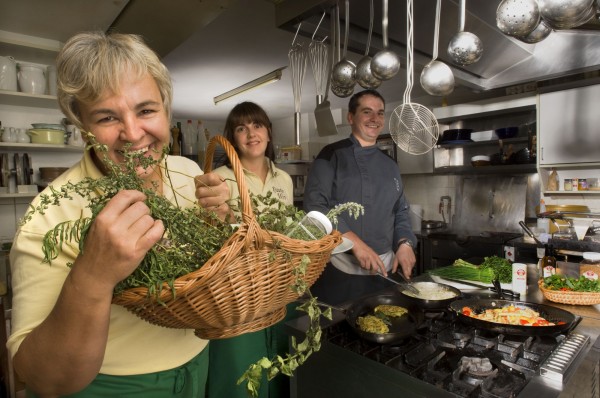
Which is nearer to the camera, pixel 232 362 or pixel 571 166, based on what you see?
pixel 232 362

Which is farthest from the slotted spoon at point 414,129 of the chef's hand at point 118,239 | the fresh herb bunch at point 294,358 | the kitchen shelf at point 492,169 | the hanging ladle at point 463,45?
the kitchen shelf at point 492,169

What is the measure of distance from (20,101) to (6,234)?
97 centimetres

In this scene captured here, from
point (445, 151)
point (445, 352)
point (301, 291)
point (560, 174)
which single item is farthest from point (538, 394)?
point (445, 151)

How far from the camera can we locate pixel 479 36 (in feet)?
7.41

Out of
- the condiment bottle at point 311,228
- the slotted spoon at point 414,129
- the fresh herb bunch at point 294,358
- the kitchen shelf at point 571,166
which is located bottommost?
the fresh herb bunch at point 294,358

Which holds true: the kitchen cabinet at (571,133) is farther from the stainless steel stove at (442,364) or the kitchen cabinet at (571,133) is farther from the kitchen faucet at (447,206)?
the stainless steel stove at (442,364)

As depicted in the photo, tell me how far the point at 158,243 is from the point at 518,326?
112 centimetres

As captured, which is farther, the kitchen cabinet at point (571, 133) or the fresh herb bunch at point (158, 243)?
the kitchen cabinet at point (571, 133)

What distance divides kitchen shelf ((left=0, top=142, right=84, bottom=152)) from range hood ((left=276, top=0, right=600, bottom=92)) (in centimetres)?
190

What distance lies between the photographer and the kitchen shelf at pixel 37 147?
2.48 metres

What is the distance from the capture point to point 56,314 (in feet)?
1.72

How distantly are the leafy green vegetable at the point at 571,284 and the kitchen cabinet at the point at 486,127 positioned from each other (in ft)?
7.31

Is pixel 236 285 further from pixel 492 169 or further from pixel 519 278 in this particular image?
pixel 492 169

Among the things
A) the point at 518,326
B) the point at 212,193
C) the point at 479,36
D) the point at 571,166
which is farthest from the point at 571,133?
the point at 212,193
